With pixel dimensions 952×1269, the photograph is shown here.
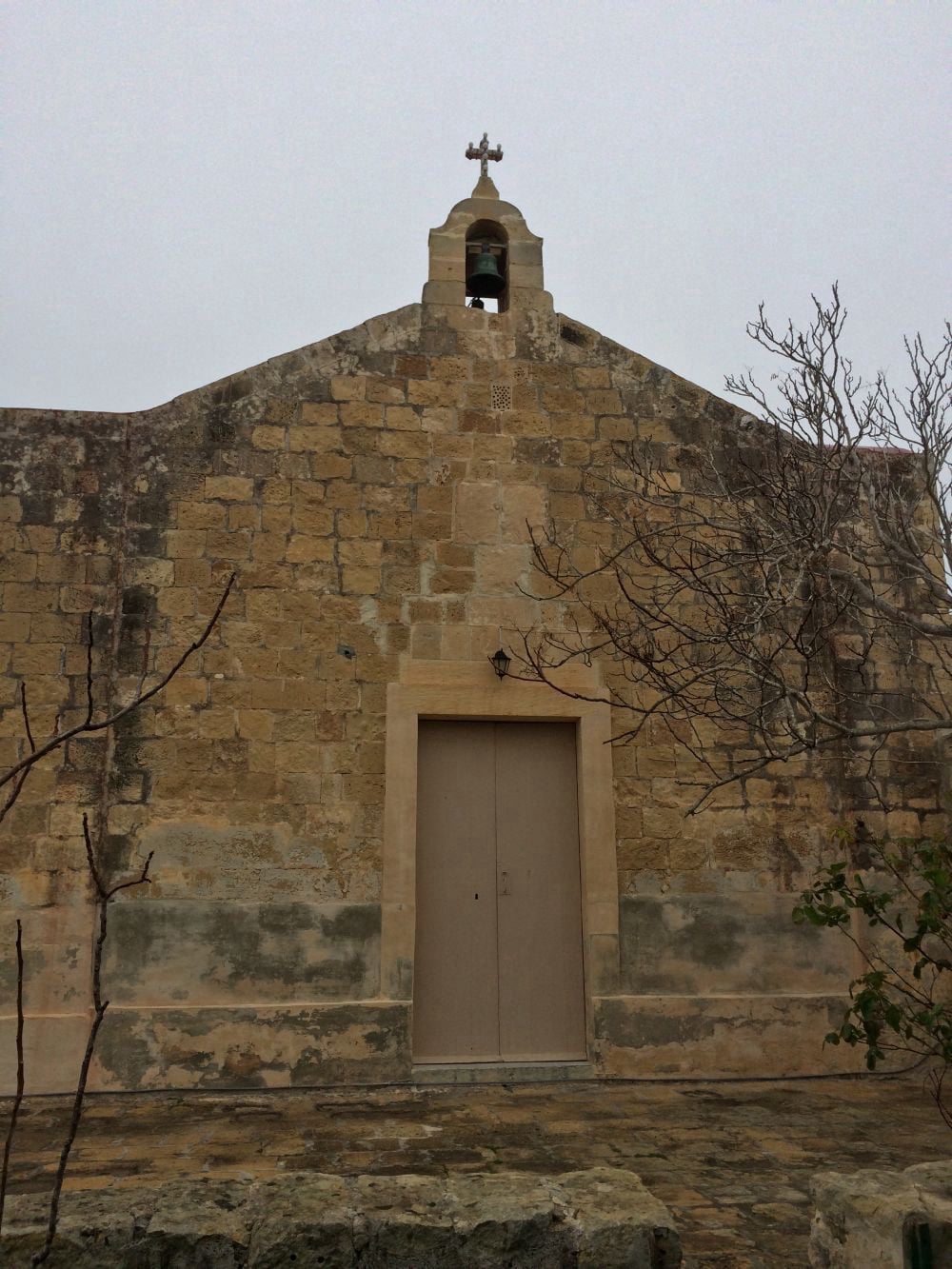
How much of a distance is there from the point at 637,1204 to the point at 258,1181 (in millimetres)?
1001

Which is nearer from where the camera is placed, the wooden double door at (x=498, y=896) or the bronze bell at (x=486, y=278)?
the wooden double door at (x=498, y=896)

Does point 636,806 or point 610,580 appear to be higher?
point 610,580

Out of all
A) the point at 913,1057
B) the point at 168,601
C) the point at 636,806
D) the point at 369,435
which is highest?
the point at 369,435

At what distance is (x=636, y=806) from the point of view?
649 centimetres

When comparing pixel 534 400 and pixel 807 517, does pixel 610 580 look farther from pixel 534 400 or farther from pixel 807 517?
pixel 807 517

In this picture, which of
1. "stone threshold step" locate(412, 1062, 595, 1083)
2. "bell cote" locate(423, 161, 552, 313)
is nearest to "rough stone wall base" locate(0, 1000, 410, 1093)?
"stone threshold step" locate(412, 1062, 595, 1083)

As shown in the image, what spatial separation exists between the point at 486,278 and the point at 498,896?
4.35 meters

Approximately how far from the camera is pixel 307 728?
6.28 m

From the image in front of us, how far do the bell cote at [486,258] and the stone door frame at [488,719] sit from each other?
8.88 ft

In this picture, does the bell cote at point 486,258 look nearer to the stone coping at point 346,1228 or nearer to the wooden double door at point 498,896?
the wooden double door at point 498,896

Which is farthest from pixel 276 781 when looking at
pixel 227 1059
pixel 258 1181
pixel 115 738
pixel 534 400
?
pixel 258 1181

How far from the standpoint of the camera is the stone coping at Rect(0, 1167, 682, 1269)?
2320 millimetres

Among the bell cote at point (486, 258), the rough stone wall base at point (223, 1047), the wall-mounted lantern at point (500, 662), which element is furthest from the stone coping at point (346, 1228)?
the bell cote at point (486, 258)

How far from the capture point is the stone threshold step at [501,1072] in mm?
5879
